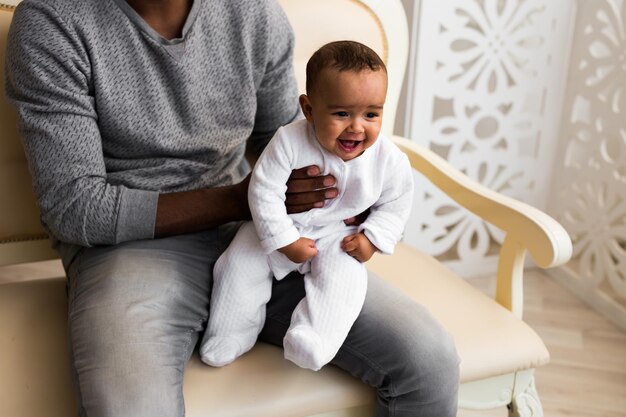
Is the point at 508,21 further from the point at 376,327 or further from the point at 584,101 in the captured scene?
the point at 376,327

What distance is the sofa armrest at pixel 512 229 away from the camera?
120 cm

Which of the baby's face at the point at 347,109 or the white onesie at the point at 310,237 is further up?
the baby's face at the point at 347,109

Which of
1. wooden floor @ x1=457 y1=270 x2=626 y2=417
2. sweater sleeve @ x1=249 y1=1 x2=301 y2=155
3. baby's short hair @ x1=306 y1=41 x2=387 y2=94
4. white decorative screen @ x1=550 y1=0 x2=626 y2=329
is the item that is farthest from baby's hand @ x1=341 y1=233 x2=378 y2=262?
white decorative screen @ x1=550 y1=0 x2=626 y2=329

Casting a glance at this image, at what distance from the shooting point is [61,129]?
1104 millimetres

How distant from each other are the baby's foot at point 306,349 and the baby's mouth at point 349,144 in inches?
10.2

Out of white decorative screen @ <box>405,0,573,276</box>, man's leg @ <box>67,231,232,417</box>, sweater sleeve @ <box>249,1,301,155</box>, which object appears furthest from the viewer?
white decorative screen @ <box>405,0,573,276</box>

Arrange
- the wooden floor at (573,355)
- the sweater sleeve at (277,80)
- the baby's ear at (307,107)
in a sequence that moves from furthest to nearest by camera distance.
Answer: the wooden floor at (573,355)
the sweater sleeve at (277,80)
the baby's ear at (307,107)

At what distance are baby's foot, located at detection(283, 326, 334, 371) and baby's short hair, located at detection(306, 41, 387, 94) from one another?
336 millimetres

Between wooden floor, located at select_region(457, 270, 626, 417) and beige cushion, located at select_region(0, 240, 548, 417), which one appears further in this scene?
wooden floor, located at select_region(457, 270, 626, 417)

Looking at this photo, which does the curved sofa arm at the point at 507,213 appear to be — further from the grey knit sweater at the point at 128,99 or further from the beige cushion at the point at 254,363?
the grey knit sweater at the point at 128,99

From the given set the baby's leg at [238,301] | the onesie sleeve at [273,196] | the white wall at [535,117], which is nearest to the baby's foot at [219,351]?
the baby's leg at [238,301]

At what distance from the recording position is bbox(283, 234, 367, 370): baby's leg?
3.34 ft

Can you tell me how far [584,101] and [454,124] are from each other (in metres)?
0.39

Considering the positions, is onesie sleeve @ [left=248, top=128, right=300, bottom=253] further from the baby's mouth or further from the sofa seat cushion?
the sofa seat cushion
